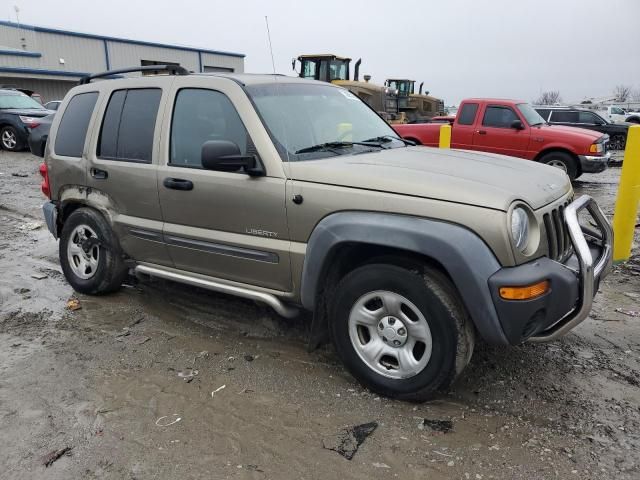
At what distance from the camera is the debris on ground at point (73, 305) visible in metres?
4.65

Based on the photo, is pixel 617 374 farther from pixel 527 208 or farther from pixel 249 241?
pixel 249 241

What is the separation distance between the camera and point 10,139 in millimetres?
14711

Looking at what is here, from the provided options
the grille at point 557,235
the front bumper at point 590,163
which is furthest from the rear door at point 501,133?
the grille at point 557,235

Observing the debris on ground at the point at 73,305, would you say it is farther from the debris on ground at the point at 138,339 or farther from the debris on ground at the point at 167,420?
the debris on ground at the point at 167,420

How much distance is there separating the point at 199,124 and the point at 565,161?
9626mm

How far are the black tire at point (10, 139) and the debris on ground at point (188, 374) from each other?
13.6 m

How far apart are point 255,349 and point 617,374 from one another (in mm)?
2471

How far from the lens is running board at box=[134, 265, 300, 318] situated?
3.49 meters

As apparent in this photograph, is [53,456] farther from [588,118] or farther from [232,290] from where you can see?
[588,118]

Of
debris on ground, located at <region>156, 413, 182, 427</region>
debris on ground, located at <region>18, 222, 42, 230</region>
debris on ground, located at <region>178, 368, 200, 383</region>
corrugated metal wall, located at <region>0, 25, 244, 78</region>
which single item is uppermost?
corrugated metal wall, located at <region>0, 25, 244, 78</region>

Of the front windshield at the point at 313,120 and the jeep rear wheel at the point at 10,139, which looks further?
the jeep rear wheel at the point at 10,139

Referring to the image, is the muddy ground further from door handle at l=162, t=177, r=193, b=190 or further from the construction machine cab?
the construction machine cab

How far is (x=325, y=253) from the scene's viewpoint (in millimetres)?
3119

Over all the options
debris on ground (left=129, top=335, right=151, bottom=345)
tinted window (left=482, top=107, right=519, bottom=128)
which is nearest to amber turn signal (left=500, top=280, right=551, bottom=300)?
debris on ground (left=129, top=335, right=151, bottom=345)
